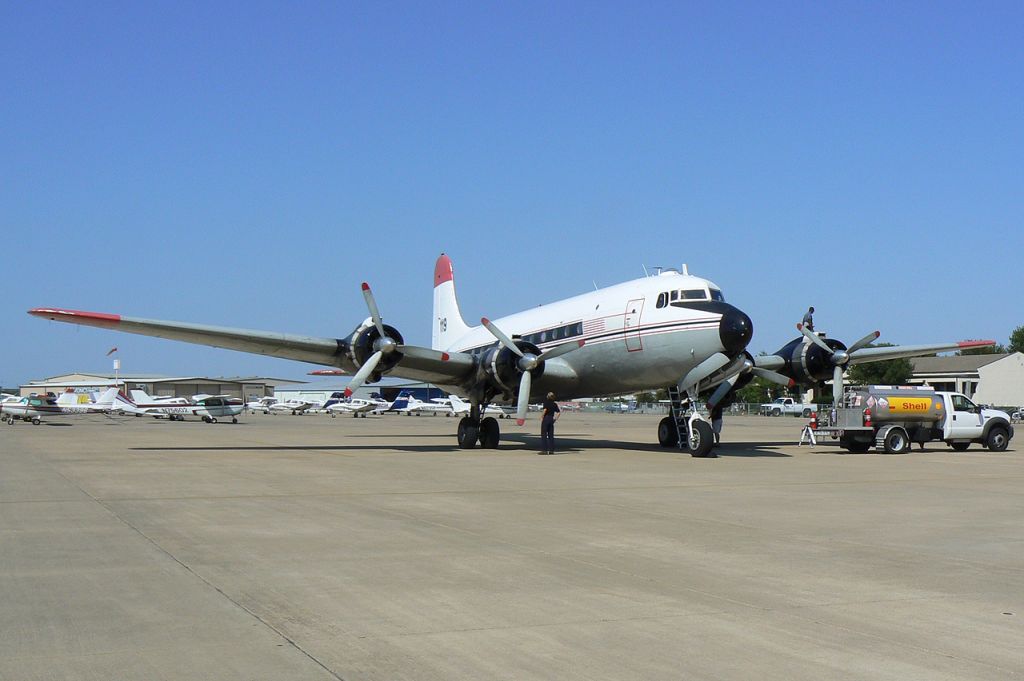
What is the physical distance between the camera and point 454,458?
2425 centimetres

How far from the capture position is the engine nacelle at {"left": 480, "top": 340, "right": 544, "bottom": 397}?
26672mm

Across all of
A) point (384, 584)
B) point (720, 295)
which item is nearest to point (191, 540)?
point (384, 584)

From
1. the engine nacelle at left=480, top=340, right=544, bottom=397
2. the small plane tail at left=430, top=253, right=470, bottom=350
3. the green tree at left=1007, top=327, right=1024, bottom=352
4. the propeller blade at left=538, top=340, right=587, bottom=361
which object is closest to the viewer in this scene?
the engine nacelle at left=480, top=340, right=544, bottom=397

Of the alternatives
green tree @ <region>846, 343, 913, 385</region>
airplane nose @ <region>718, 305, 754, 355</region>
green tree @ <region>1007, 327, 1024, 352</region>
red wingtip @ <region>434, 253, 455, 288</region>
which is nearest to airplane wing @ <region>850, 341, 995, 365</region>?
airplane nose @ <region>718, 305, 754, 355</region>

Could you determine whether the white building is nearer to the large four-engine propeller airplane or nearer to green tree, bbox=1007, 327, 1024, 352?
green tree, bbox=1007, 327, 1024, 352

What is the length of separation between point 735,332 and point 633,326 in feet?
9.78

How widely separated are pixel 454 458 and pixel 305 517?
1205cm

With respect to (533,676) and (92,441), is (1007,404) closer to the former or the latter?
(92,441)

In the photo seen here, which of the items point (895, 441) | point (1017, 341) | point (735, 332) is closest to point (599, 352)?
point (735, 332)

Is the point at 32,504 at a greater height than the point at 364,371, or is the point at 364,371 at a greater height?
the point at 364,371

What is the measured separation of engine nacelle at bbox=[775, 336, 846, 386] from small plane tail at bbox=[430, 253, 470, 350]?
1212 centimetres

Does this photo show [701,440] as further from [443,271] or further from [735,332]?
[443,271]

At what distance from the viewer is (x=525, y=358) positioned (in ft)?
86.2

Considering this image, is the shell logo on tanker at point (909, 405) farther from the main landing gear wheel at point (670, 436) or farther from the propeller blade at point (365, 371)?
the propeller blade at point (365, 371)
